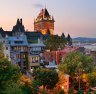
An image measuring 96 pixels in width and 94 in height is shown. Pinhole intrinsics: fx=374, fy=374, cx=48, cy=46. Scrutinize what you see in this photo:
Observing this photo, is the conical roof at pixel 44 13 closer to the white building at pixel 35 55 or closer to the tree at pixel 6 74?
the white building at pixel 35 55

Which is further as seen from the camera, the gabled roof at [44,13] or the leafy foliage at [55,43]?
the gabled roof at [44,13]

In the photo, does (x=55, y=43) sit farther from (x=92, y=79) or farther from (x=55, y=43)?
(x=92, y=79)

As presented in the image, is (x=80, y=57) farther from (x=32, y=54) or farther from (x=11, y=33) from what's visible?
(x=11, y=33)

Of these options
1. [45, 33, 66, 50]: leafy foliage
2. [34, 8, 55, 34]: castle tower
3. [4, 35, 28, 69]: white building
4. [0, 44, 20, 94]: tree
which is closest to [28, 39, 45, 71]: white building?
[4, 35, 28, 69]: white building

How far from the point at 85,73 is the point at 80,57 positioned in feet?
9.49

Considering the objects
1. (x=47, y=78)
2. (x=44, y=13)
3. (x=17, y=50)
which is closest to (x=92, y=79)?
(x=47, y=78)

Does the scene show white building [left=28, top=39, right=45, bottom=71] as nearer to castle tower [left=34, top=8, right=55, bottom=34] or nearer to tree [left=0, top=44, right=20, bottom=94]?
tree [left=0, top=44, right=20, bottom=94]

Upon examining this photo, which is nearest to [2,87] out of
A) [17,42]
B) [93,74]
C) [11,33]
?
[93,74]

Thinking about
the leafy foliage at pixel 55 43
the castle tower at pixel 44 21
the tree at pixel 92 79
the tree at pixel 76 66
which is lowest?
the tree at pixel 92 79

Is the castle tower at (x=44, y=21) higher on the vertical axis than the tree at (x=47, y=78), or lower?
higher

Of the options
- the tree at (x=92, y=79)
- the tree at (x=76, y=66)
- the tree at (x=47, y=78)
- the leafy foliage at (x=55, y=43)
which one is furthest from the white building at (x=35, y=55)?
the leafy foliage at (x=55, y=43)

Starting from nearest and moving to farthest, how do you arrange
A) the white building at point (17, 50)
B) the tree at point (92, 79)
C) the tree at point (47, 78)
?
the tree at point (47, 78)
the tree at point (92, 79)
the white building at point (17, 50)

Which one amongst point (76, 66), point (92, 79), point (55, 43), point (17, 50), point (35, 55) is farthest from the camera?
point (55, 43)

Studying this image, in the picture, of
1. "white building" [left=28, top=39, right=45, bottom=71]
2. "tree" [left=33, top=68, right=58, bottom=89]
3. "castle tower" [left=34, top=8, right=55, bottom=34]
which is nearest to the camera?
"tree" [left=33, top=68, right=58, bottom=89]
